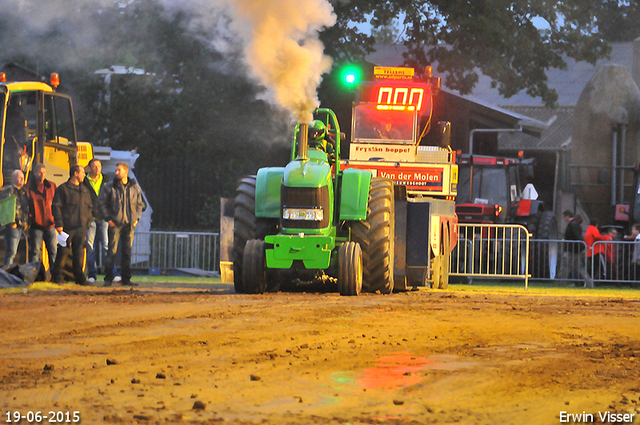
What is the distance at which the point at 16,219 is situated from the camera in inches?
516

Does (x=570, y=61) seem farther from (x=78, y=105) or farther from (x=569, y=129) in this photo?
(x=78, y=105)

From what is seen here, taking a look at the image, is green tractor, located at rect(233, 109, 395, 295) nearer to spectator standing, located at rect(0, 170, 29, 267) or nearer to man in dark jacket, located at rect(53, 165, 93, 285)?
man in dark jacket, located at rect(53, 165, 93, 285)

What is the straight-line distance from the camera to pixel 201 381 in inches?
222

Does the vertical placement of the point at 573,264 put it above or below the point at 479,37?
below

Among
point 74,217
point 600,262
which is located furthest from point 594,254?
point 74,217

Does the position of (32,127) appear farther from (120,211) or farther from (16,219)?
(120,211)

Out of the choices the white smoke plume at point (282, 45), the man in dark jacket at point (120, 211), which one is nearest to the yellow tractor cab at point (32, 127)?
the man in dark jacket at point (120, 211)

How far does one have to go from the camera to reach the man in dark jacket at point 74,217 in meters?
13.5

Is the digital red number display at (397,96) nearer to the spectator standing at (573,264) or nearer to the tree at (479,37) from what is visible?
the spectator standing at (573,264)

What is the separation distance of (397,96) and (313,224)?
5.29m

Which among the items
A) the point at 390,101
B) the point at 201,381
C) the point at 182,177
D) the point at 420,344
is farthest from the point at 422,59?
the point at 201,381

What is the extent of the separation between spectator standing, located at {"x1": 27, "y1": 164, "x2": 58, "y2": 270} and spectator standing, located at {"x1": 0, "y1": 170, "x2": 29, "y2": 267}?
9 centimetres

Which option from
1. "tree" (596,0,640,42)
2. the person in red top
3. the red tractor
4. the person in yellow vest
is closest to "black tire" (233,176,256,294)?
the person in yellow vest

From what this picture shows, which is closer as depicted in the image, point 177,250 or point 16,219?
point 16,219
